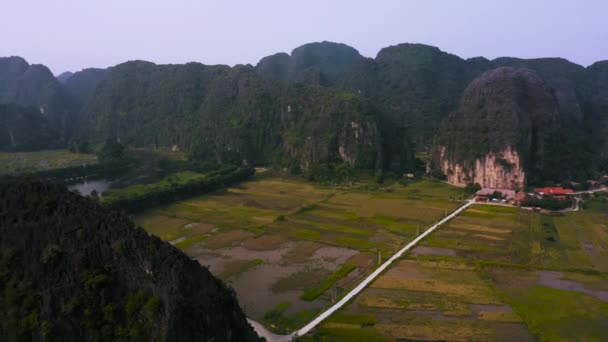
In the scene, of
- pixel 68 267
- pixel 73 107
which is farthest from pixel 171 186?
pixel 73 107

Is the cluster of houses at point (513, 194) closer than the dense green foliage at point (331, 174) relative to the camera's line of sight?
Yes

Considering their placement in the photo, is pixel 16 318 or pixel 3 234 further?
pixel 3 234

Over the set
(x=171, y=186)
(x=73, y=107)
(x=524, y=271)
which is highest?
(x=73, y=107)

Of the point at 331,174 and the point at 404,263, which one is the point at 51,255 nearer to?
the point at 404,263

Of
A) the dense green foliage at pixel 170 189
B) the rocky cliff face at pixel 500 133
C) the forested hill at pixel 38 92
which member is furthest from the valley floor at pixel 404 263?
the forested hill at pixel 38 92

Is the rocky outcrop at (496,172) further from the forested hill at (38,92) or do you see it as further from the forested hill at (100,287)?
the forested hill at (38,92)

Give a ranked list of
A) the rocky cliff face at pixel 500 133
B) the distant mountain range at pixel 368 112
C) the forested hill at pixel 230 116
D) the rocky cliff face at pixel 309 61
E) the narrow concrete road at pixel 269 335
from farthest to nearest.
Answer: the rocky cliff face at pixel 309 61 → the forested hill at pixel 230 116 → the distant mountain range at pixel 368 112 → the rocky cliff face at pixel 500 133 → the narrow concrete road at pixel 269 335

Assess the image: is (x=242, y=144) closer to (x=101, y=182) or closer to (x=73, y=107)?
(x=101, y=182)
